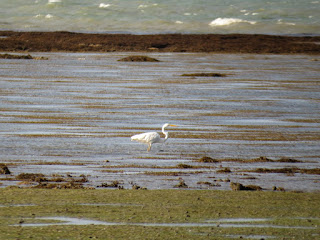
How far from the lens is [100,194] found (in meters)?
11.5

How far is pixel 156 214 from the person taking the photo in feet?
32.8

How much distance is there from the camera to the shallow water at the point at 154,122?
1501 centimetres

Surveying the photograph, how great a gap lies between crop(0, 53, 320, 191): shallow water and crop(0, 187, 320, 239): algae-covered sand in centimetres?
160

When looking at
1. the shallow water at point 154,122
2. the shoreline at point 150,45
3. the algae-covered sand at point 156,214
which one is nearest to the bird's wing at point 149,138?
the shallow water at point 154,122

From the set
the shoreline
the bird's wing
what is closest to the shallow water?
the bird's wing

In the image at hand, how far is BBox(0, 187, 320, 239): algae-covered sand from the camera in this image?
28.9ft

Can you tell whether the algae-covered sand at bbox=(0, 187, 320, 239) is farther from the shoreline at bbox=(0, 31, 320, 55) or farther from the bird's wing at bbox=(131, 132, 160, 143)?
the shoreline at bbox=(0, 31, 320, 55)

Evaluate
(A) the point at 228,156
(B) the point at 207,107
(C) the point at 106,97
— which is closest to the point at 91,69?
(C) the point at 106,97

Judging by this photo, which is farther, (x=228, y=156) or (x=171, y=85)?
(x=171, y=85)

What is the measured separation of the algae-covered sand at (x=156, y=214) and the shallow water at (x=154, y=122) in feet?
5.23

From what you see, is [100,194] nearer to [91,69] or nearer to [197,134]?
[197,134]

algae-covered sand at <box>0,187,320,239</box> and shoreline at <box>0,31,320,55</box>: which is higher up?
algae-covered sand at <box>0,187,320,239</box>

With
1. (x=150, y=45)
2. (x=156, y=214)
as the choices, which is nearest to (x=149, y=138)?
(x=156, y=214)

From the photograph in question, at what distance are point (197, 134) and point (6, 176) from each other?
8155 mm
